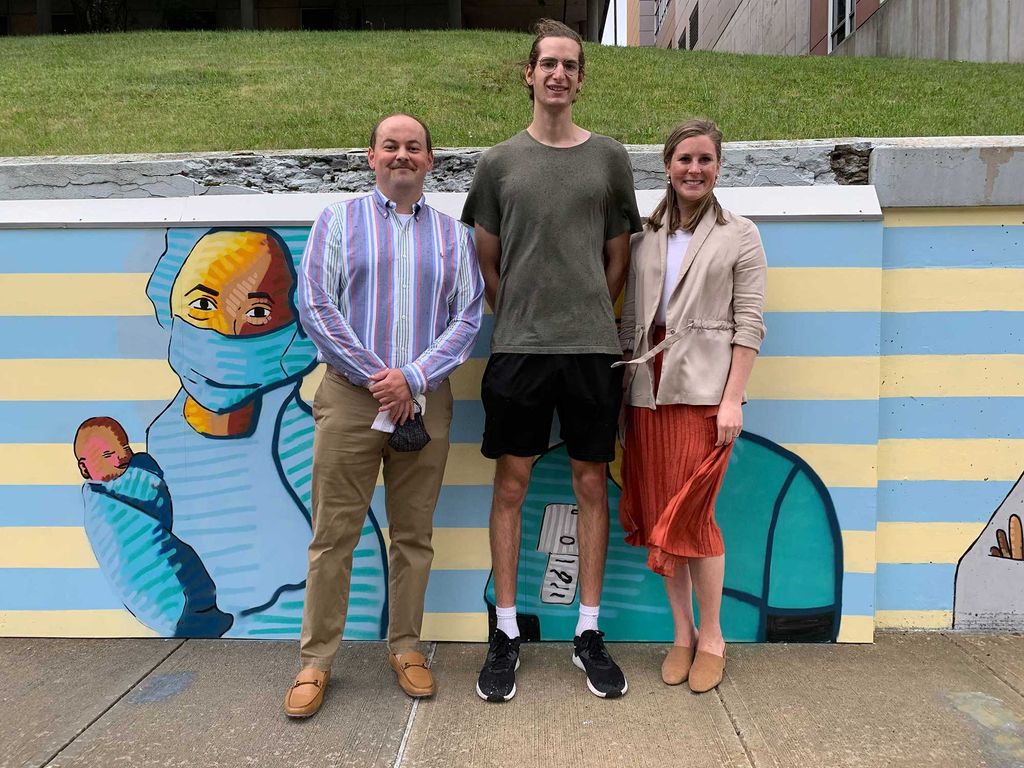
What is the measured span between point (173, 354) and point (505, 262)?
1466mm

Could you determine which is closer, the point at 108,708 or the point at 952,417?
the point at 108,708

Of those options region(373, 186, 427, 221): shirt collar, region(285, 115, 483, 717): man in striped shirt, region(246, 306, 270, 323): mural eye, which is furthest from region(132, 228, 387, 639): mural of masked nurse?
region(373, 186, 427, 221): shirt collar

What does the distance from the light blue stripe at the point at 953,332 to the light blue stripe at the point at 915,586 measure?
90cm

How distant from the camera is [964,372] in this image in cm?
305

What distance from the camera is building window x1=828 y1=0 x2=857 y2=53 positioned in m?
17.3

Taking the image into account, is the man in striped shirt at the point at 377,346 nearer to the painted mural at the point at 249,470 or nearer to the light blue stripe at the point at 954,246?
the painted mural at the point at 249,470

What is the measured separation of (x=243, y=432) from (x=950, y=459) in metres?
2.92

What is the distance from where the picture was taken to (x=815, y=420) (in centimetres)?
303

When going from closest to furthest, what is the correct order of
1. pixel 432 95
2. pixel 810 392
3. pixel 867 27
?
pixel 810 392 < pixel 432 95 < pixel 867 27

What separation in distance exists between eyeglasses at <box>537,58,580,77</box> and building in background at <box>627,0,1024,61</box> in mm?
11040

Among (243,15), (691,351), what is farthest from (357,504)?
(243,15)

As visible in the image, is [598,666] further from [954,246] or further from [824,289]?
[954,246]

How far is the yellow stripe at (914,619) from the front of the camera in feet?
10.4

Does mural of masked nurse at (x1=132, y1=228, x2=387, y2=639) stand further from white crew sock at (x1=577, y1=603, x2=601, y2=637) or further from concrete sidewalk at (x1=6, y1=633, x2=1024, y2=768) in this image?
white crew sock at (x1=577, y1=603, x2=601, y2=637)
